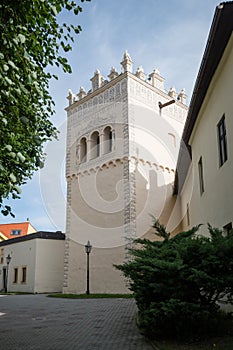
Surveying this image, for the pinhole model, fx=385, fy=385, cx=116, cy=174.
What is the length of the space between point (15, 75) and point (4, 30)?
0.56 meters

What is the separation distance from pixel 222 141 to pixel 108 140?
587 inches

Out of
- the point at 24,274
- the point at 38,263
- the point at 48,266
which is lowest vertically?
the point at 24,274

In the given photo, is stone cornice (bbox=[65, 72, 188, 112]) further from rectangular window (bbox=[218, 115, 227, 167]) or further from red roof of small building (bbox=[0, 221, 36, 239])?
red roof of small building (bbox=[0, 221, 36, 239])

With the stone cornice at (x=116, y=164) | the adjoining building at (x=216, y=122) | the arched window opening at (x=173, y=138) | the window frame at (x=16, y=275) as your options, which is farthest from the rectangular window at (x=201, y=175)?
the window frame at (x=16, y=275)

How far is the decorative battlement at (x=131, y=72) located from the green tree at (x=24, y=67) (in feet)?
55.8

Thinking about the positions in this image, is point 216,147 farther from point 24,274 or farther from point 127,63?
point 24,274

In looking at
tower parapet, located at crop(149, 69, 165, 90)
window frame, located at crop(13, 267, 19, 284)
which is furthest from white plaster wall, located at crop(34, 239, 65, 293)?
tower parapet, located at crop(149, 69, 165, 90)

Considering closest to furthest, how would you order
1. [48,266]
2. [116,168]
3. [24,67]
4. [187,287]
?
[24,67]
[187,287]
[116,168]
[48,266]

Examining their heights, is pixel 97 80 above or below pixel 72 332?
above

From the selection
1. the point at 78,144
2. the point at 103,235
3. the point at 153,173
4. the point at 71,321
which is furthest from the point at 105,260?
the point at 71,321

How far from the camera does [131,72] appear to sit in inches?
929

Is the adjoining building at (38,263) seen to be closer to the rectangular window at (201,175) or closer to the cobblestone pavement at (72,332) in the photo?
the cobblestone pavement at (72,332)

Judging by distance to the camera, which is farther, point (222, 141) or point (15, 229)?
point (15, 229)

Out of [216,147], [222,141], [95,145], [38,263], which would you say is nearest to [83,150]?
[95,145]
